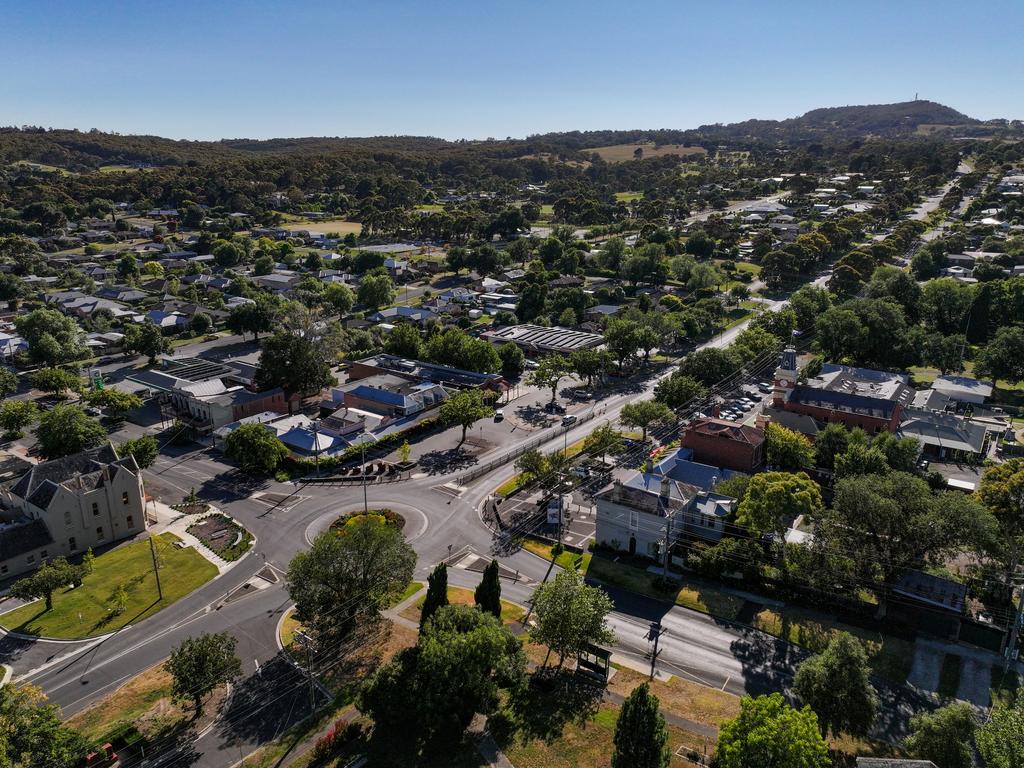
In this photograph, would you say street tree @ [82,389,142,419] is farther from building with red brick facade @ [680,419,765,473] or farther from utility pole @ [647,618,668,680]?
utility pole @ [647,618,668,680]

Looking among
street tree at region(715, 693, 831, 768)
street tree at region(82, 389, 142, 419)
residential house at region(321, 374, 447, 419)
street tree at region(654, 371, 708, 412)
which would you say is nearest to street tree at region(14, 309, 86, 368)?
street tree at region(82, 389, 142, 419)

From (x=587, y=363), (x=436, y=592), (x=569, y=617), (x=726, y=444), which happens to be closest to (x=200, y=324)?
(x=587, y=363)

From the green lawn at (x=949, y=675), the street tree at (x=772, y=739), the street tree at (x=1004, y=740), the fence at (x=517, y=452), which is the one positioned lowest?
the fence at (x=517, y=452)

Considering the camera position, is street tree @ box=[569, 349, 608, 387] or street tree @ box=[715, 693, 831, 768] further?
street tree @ box=[569, 349, 608, 387]

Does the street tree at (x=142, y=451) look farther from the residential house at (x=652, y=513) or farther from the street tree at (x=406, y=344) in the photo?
the residential house at (x=652, y=513)

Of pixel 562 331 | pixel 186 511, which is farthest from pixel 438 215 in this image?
pixel 186 511

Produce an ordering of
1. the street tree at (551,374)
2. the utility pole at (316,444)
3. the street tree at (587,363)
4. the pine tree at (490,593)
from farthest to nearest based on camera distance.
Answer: the street tree at (587,363), the street tree at (551,374), the utility pole at (316,444), the pine tree at (490,593)

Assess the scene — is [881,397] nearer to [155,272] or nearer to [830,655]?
[830,655]

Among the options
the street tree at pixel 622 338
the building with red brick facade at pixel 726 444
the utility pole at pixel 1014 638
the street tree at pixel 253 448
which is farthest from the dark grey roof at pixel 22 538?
the street tree at pixel 622 338
